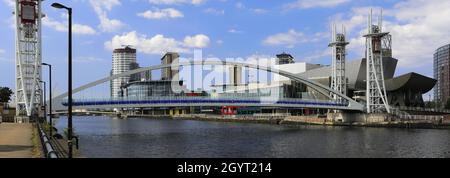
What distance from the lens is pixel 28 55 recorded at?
99938 mm

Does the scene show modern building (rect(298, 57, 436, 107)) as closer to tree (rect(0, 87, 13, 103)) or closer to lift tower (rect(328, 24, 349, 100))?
lift tower (rect(328, 24, 349, 100))

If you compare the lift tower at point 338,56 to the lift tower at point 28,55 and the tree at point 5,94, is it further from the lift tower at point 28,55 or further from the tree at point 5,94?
the tree at point 5,94

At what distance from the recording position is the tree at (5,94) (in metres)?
139

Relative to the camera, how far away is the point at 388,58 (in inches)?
5950

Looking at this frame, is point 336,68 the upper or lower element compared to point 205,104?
upper

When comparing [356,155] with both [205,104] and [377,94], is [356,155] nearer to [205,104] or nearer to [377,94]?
[205,104]

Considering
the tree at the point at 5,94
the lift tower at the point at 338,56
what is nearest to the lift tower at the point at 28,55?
the tree at the point at 5,94

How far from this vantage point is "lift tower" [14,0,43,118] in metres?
96.2

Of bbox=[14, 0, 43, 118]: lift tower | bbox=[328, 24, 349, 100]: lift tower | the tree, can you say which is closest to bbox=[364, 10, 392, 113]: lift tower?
bbox=[328, 24, 349, 100]: lift tower

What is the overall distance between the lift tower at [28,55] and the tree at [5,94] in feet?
139

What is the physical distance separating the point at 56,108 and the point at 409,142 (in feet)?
179
